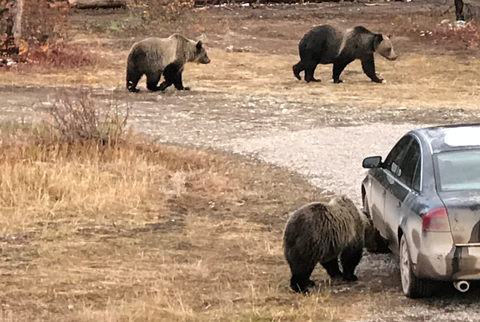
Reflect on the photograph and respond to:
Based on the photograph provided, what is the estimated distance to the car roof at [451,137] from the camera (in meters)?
7.29

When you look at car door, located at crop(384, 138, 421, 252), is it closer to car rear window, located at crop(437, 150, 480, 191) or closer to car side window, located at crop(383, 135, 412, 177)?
car side window, located at crop(383, 135, 412, 177)

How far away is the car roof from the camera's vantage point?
7.29m

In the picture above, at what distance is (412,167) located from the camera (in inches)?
293

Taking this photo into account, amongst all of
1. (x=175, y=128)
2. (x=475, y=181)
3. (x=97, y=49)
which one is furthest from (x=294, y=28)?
(x=475, y=181)

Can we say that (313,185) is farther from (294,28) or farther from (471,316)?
(294,28)

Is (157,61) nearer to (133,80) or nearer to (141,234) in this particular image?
(133,80)

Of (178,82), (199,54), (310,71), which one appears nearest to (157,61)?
(178,82)

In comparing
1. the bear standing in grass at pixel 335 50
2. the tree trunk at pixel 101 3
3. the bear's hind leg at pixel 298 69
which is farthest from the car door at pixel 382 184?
the tree trunk at pixel 101 3

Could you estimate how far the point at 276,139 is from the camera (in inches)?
624

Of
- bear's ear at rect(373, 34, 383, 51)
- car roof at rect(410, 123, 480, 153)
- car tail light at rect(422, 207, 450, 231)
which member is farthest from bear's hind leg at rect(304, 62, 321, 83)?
car tail light at rect(422, 207, 450, 231)

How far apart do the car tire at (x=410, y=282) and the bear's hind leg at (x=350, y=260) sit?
53cm

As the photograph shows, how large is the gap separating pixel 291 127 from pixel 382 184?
30.0ft

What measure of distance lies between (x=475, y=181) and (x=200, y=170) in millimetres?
5927

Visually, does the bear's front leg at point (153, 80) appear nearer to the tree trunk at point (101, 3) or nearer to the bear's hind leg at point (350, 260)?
the bear's hind leg at point (350, 260)
